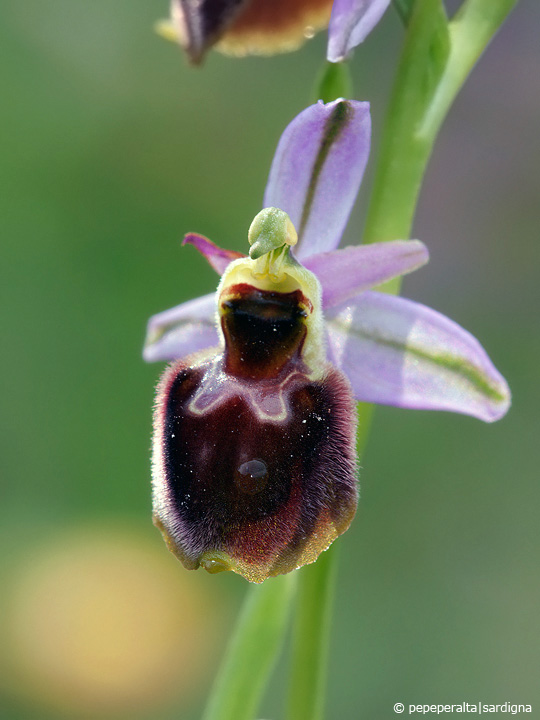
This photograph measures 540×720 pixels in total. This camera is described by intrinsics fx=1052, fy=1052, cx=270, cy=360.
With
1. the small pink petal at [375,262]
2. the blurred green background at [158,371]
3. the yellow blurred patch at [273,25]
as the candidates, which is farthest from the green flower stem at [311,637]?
the blurred green background at [158,371]

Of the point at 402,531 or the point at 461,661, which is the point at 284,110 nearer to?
the point at 402,531

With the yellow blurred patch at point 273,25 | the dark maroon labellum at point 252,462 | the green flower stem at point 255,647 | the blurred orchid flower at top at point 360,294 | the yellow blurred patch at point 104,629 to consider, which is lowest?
the yellow blurred patch at point 104,629

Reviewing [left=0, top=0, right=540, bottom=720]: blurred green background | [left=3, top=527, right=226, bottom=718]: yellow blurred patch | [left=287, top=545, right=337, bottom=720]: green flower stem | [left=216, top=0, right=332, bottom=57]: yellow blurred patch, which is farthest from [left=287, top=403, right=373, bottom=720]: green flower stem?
[left=3, top=527, right=226, bottom=718]: yellow blurred patch

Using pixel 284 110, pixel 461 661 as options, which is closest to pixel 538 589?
pixel 461 661

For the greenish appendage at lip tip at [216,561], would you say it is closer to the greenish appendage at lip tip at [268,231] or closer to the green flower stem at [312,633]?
the green flower stem at [312,633]

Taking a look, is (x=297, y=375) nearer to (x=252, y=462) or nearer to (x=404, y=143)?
(x=252, y=462)

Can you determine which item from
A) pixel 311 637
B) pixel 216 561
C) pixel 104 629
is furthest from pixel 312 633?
pixel 104 629

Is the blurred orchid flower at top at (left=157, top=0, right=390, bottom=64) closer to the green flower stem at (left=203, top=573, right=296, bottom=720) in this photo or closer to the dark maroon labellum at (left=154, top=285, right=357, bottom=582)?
the dark maroon labellum at (left=154, top=285, right=357, bottom=582)
